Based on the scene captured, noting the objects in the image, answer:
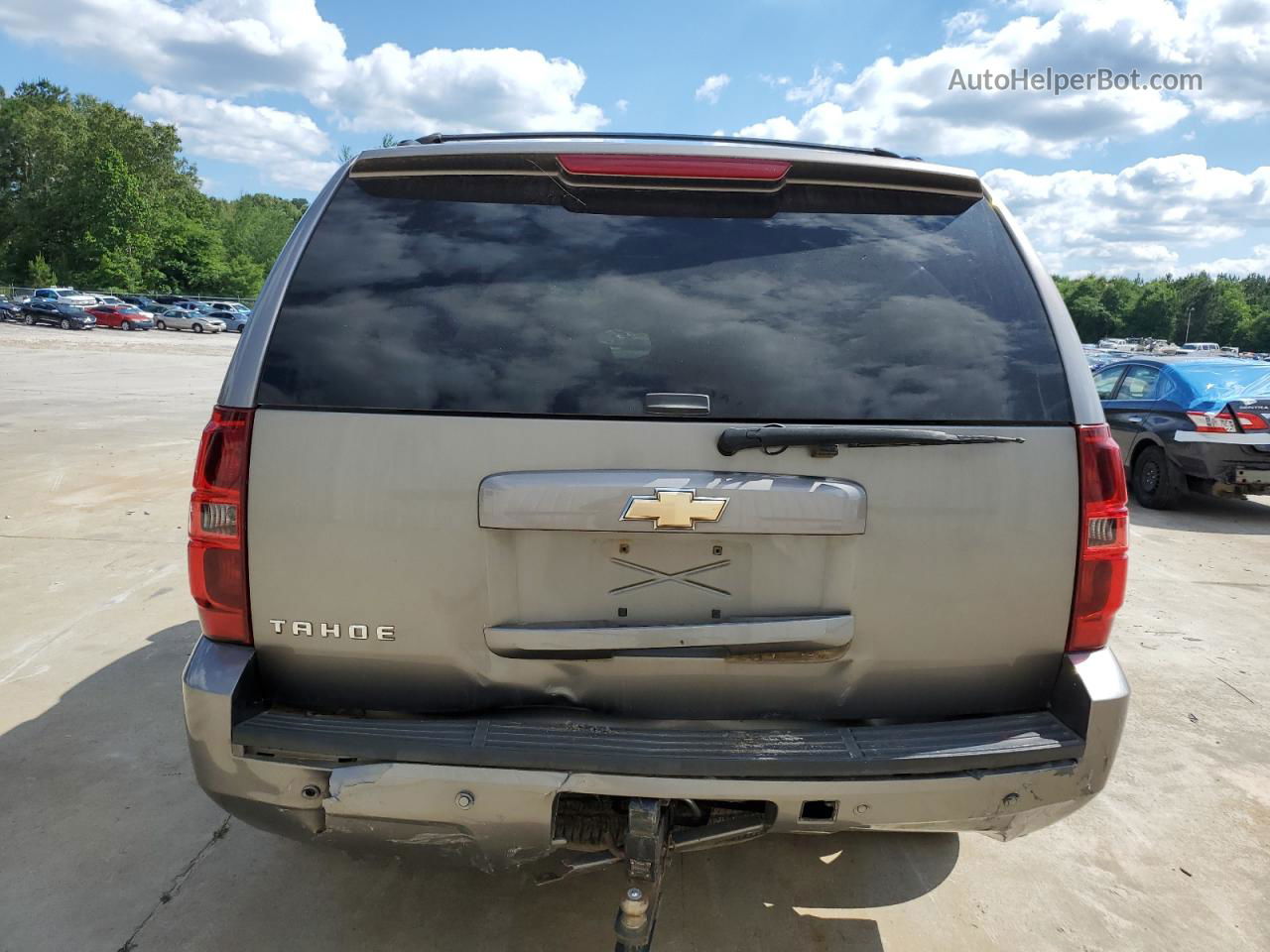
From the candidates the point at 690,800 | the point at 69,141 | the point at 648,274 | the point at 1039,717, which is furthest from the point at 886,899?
the point at 69,141

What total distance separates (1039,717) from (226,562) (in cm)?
204

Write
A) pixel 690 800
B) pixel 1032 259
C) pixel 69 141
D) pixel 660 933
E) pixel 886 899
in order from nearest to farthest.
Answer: pixel 690 800 → pixel 1032 259 → pixel 660 933 → pixel 886 899 → pixel 69 141

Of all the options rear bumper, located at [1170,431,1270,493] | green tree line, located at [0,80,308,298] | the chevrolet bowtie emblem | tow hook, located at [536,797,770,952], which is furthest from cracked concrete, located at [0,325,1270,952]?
green tree line, located at [0,80,308,298]

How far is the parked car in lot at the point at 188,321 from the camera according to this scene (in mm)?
51844

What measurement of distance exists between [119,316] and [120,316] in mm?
55

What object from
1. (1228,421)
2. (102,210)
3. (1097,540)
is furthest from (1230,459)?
(102,210)

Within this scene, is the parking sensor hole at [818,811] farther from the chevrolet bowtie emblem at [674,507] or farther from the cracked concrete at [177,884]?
the cracked concrete at [177,884]

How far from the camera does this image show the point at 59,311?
45469 millimetres

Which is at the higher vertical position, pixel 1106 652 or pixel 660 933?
pixel 1106 652

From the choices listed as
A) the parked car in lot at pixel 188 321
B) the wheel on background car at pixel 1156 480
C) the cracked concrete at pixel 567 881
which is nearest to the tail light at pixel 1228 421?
the wheel on background car at pixel 1156 480

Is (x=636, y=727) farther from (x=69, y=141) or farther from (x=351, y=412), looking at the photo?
(x=69, y=141)

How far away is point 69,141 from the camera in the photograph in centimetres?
7562

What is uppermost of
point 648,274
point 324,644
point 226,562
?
point 648,274

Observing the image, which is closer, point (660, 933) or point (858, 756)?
point (858, 756)
